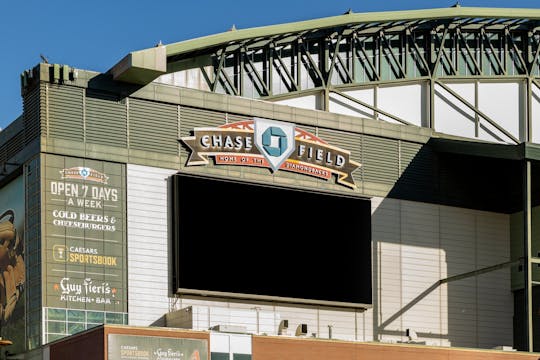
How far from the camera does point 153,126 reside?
176ft

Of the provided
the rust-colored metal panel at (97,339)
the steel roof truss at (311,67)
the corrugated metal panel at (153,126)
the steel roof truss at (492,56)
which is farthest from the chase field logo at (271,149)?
the steel roof truss at (492,56)

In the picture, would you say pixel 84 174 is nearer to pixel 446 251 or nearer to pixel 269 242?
pixel 269 242

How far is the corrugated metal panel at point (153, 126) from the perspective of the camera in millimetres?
53188

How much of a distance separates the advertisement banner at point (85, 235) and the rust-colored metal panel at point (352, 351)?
6.99 metres

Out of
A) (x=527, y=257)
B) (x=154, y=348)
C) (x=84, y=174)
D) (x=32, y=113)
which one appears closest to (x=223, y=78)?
(x=84, y=174)

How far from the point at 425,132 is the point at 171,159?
1437 centimetres

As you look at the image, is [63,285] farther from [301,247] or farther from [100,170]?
[301,247]

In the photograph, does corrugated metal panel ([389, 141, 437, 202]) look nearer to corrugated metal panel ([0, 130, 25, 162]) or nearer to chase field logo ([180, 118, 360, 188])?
chase field logo ([180, 118, 360, 188])

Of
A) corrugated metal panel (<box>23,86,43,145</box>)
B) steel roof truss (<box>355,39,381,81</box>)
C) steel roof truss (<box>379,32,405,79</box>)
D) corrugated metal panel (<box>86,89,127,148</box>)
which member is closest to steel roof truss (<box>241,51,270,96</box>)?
steel roof truss (<box>355,39,381,81</box>)

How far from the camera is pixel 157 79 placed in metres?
57.4

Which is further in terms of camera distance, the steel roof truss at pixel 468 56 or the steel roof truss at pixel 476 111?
the steel roof truss at pixel 468 56

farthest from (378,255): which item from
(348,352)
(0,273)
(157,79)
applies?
(0,273)

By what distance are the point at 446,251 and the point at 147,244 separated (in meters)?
15.9

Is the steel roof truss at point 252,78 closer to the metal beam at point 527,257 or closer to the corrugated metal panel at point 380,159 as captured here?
the corrugated metal panel at point 380,159
